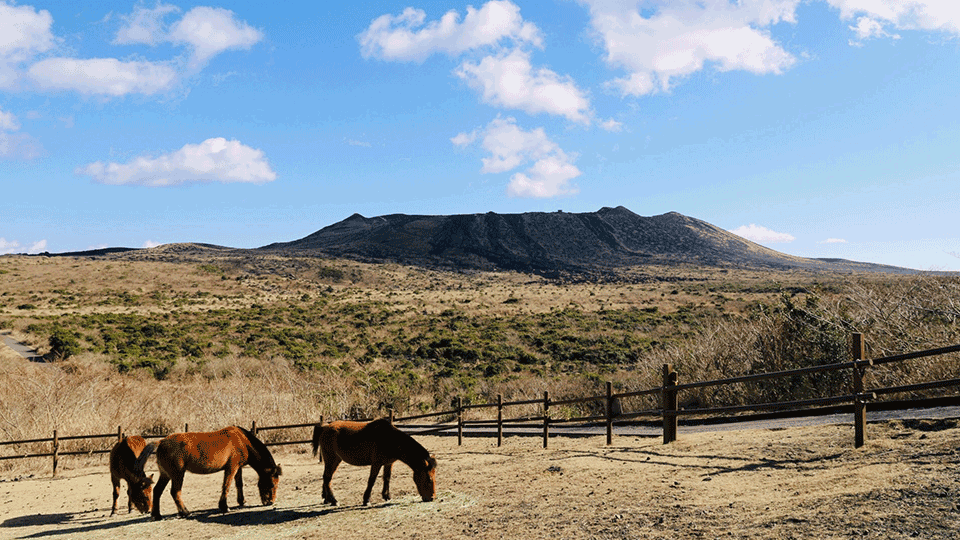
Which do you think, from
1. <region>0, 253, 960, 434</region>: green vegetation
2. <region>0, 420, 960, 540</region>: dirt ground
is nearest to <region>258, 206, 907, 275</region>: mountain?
<region>0, 253, 960, 434</region>: green vegetation

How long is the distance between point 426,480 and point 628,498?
2811mm

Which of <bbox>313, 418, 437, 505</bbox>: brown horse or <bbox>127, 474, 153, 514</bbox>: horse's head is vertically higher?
<bbox>313, 418, 437, 505</bbox>: brown horse

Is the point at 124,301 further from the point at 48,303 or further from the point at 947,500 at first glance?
the point at 947,500

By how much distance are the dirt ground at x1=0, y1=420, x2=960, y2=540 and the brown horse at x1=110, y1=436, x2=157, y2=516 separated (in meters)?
0.26

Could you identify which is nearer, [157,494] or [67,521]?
[157,494]

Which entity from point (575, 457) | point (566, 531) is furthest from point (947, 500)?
point (575, 457)

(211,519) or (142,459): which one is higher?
(142,459)

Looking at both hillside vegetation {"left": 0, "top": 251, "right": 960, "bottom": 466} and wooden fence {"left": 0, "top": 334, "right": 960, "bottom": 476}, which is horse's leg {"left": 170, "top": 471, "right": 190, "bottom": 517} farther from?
hillside vegetation {"left": 0, "top": 251, "right": 960, "bottom": 466}

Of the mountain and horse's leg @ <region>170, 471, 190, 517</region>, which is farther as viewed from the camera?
the mountain

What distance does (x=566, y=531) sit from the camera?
6898mm

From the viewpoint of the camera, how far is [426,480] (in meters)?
8.81

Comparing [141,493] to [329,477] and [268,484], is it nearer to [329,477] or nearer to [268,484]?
[268,484]

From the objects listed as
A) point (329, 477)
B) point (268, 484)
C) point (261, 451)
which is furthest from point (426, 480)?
point (261, 451)

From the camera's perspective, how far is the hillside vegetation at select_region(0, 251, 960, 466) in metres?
17.0
